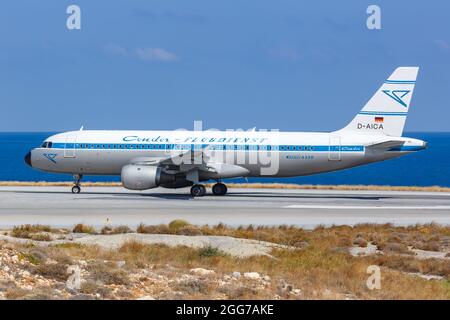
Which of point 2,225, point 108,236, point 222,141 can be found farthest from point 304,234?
point 222,141

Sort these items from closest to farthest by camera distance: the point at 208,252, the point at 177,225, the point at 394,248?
the point at 208,252, the point at 394,248, the point at 177,225

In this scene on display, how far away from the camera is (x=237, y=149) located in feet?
157

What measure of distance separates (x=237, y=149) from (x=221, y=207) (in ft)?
23.3

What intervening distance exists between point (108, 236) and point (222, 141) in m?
21.5

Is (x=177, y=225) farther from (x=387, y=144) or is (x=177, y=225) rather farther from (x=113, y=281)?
(x=387, y=144)

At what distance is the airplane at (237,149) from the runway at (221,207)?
5.56 feet

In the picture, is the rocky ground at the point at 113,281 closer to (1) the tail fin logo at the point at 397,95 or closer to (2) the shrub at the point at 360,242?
(2) the shrub at the point at 360,242

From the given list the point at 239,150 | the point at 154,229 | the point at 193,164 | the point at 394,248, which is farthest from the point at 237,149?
the point at 394,248

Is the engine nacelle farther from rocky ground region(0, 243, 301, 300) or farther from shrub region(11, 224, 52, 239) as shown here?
rocky ground region(0, 243, 301, 300)

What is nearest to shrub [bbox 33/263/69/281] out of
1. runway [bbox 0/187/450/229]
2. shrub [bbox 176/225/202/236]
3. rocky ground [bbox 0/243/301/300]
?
rocky ground [bbox 0/243/301/300]

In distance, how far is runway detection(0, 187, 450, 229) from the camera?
35.5m

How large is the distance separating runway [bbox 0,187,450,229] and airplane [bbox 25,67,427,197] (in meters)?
1.69

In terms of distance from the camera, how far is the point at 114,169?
48344mm
